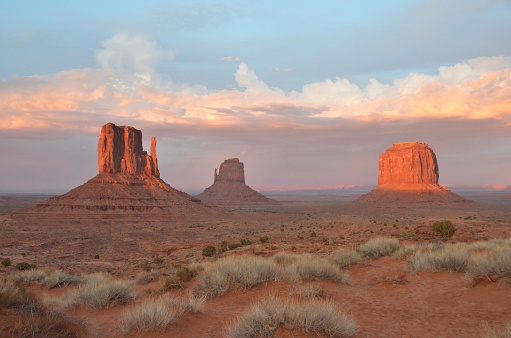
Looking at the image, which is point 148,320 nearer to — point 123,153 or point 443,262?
point 443,262

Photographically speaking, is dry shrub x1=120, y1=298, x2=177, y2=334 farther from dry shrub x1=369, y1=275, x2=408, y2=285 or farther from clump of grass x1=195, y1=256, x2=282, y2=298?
dry shrub x1=369, y1=275, x2=408, y2=285

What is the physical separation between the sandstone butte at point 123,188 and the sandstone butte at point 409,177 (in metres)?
68.0

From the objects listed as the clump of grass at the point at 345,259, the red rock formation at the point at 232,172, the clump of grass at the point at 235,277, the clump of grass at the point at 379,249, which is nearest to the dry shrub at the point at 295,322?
the clump of grass at the point at 235,277

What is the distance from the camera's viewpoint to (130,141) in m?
96.8

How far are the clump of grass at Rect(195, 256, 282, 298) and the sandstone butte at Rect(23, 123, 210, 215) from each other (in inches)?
2731

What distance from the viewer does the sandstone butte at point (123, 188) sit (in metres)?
76.4

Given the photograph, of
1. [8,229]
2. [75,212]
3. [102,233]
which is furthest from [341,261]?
[75,212]

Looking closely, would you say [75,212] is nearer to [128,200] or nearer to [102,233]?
[128,200]

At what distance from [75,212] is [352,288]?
7235 cm

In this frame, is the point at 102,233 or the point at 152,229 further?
the point at 152,229

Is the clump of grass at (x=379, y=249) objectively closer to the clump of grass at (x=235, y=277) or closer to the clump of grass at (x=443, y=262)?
the clump of grass at (x=443, y=262)

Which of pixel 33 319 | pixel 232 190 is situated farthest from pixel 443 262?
pixel 232 190

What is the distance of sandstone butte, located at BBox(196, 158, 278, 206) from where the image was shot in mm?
161250

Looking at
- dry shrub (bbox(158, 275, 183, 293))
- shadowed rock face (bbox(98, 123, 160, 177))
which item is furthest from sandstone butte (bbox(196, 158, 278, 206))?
dry shrub (bbox(158, 275, 183, 293))
